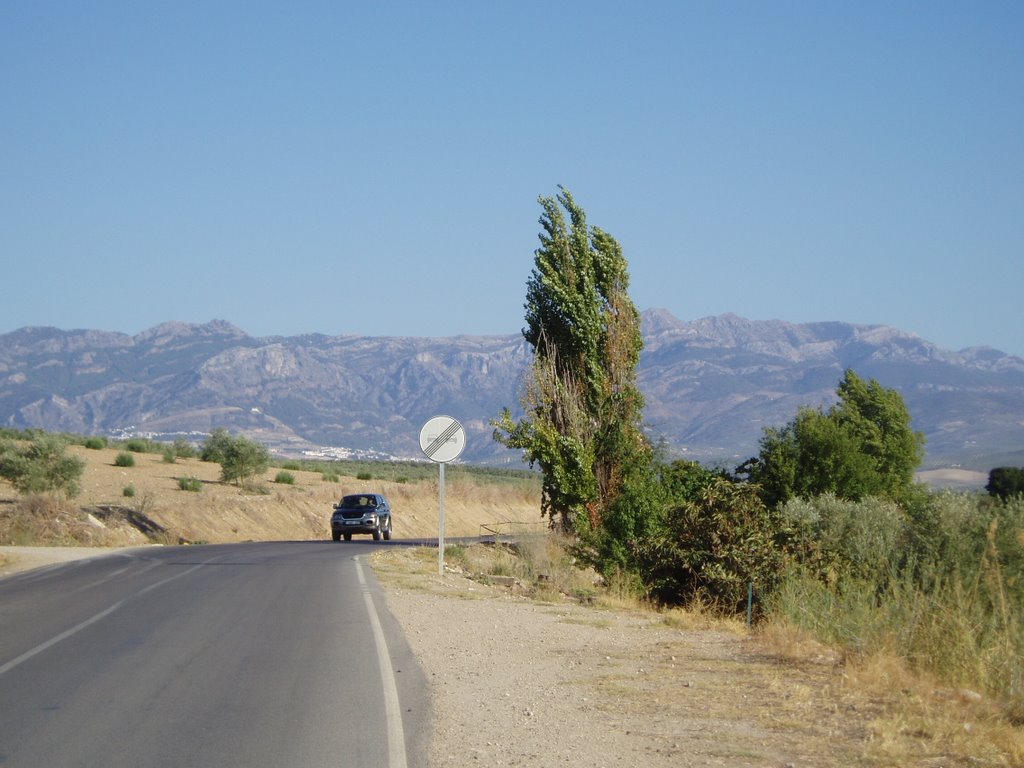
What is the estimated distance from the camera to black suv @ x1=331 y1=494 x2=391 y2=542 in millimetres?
43625

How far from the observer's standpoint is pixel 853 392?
217 ft

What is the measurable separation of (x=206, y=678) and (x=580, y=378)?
21400 mm

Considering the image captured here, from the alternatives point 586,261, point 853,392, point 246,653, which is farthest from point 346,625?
point 853,392

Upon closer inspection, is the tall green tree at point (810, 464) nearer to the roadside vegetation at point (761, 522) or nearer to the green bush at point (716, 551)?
the roadside vegetation at point (761, 522)

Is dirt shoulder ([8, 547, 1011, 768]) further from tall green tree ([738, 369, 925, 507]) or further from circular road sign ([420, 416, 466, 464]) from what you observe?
tall green tree ([738, 369, 925, 507])

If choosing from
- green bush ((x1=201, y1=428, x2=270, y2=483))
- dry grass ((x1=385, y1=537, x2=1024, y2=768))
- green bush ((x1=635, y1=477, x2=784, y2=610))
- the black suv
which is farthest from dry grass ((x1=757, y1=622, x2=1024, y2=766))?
green bush ((x1=201, y1=428, x2=270, y2=483))

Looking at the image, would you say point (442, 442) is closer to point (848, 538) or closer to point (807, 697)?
point (848, 538)

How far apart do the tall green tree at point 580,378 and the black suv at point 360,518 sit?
42.6ft

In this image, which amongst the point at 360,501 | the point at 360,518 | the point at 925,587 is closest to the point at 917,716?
the point at 925,587

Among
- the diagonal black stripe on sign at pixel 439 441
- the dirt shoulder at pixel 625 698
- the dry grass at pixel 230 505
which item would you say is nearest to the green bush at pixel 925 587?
the dirt shoulder at pixel 625 698

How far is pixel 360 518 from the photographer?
43625 mm

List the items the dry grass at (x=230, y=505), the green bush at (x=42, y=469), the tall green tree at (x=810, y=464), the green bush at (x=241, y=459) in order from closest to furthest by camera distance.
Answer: the tall green tree at (x=810, y=464) → the dry grass at (x=230, y=505) → the green bush at (x=42, y=469) → the green bush at (x=241, y=459)

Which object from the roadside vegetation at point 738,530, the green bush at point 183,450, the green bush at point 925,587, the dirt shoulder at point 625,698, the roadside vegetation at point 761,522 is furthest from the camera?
the green bush at point 183,450

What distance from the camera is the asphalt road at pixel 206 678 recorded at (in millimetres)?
8445
